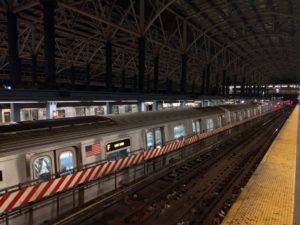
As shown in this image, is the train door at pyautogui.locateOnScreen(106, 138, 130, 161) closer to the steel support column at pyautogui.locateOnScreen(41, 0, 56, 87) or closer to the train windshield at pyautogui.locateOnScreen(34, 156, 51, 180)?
the train windshield at pyautogui.locateOnScreen(34, 156, 51, 180)

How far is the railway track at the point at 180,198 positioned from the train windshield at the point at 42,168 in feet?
4.48

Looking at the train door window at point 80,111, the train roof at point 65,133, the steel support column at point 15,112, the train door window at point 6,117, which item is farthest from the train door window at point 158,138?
the train door window at point 6,117

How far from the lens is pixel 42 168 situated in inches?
303

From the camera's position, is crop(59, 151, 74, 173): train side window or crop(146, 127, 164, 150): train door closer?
crop(59, 151, 74, 173): train side window

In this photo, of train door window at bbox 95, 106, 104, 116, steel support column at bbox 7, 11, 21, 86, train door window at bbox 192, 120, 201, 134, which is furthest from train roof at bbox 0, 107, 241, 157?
steel support column at bbox 7, 11, 21, 86

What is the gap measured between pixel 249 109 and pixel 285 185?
102ft

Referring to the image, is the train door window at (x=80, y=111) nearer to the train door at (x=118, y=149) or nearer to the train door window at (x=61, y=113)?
the train door window at (x=61, y=113)

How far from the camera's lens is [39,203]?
754 cm

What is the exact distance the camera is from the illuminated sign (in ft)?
33.7

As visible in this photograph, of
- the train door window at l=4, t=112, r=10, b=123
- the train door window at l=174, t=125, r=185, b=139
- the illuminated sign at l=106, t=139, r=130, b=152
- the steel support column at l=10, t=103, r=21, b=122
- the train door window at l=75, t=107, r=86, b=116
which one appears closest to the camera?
the illuminated sign at l=106, t=139, r=130, b=152

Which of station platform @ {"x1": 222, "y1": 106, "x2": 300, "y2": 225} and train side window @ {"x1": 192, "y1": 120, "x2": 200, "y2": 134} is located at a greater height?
train side window @ {"x1": 192, "y1": 120, "x2": 200, "y2": 134}

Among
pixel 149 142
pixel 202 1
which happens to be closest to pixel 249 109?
pixel 202 1

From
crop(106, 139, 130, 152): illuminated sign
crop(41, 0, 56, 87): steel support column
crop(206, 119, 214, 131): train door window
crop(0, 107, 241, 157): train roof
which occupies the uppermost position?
crop(41, 0, 56, 87): steel support column

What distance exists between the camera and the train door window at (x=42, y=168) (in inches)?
294
